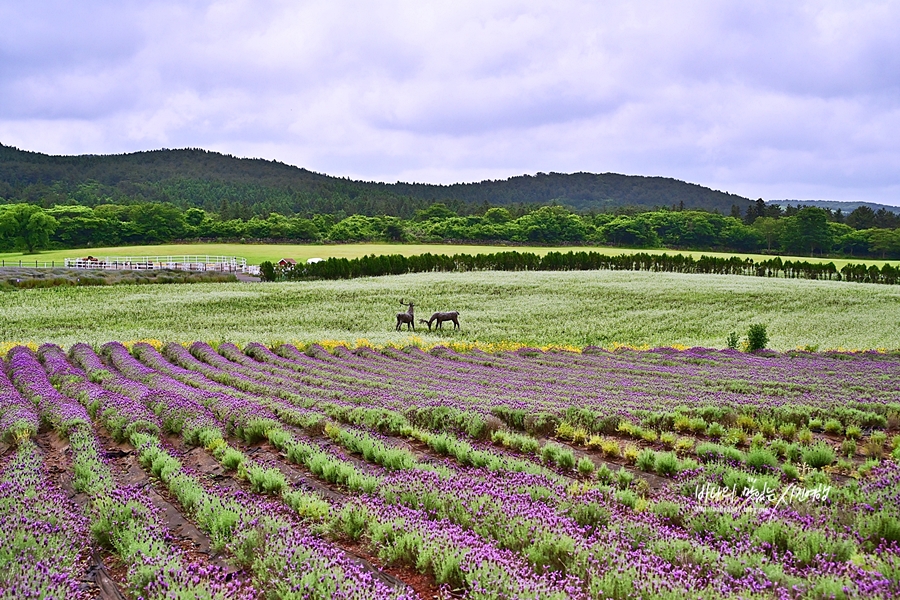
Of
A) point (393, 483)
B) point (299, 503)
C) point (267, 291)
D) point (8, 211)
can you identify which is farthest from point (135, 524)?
point (8, 211)

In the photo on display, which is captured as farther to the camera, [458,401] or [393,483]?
[458,401]

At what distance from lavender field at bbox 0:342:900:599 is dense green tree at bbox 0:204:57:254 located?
121 m

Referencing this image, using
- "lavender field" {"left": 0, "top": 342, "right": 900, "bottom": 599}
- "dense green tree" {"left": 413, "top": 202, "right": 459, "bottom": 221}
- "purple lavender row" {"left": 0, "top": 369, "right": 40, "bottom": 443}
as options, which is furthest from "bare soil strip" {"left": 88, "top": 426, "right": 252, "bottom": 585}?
"dense green tree" {"left": 413, "top": 202, "right": 459, "bottom": 221}

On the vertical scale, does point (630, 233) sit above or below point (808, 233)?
below

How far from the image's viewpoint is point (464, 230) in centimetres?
14275

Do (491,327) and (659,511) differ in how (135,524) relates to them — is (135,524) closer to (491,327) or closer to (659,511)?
(659,511)

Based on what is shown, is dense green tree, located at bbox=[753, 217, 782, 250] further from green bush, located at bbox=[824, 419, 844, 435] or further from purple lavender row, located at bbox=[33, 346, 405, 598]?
purple lavender row, located at bbox=[33, 346, 405, 598]

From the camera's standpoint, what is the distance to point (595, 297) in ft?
162

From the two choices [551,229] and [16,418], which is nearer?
[16,418]

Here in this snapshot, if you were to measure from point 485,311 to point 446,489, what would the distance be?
35.2 meters

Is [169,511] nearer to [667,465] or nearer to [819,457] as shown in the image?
[667,465]

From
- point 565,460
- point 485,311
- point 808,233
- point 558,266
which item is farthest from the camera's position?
point 808,233

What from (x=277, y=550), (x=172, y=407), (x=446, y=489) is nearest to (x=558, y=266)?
(x=172, y=407)

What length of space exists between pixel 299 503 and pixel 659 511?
3.86 meters
